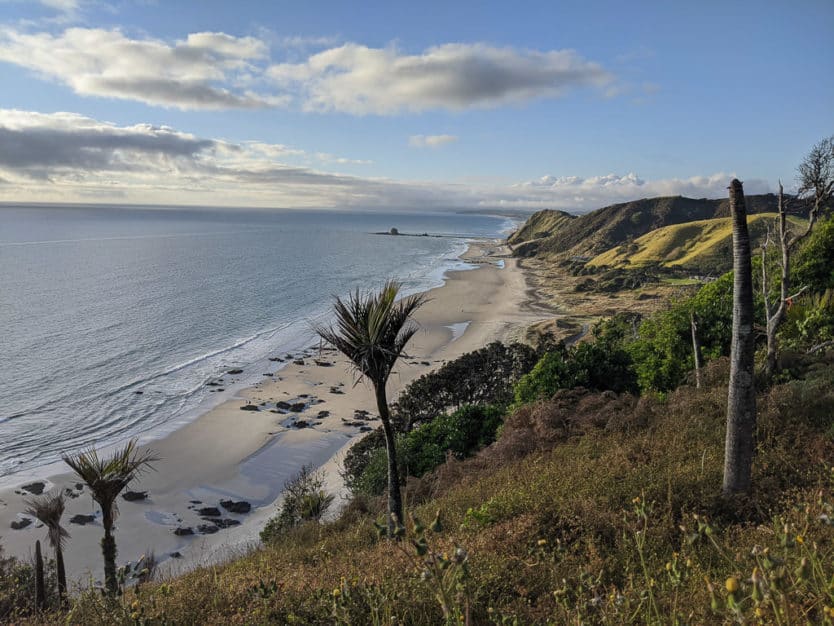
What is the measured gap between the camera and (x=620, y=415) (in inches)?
425

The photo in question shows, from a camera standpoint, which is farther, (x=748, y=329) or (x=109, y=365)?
(x=109, y=365)

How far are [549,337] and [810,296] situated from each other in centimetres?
2189

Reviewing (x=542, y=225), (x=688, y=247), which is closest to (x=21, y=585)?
(x=688, y=247)

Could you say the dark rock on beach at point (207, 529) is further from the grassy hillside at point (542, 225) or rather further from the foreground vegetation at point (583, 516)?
the grassy hillside at point (542, 225)

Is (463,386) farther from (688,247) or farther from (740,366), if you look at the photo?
(688,247)

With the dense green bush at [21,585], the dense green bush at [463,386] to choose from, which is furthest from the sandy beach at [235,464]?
the dense green bush at [463,386]

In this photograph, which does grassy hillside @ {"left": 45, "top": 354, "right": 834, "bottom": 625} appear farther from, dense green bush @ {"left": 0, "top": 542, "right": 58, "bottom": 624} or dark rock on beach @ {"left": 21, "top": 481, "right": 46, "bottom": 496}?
dark rock on beach @ {"left": 21, "top": 481, "right": 46, "bottom": 496}

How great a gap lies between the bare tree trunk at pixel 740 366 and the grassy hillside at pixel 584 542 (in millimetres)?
371

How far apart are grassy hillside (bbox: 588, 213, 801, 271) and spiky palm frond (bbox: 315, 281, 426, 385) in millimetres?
60711

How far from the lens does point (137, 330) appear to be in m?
44.1

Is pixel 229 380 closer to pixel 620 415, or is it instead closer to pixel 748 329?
pixel 620 415

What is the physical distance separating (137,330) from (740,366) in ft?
153

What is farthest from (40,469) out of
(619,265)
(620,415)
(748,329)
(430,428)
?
(619,265)

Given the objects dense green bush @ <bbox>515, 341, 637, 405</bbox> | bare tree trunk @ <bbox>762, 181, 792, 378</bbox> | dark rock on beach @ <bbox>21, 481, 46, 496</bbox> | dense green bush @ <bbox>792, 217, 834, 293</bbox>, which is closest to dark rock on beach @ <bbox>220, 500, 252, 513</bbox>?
dark rock on beach @ <bbox>21, 481, 46, 496</bbox>
